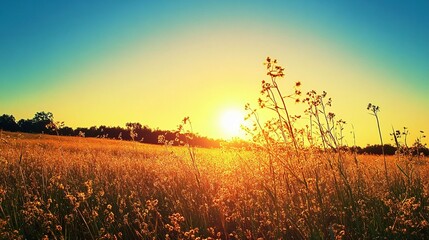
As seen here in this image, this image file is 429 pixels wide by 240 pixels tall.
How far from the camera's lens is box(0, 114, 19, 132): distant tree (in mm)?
59591

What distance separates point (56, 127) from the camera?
370cm

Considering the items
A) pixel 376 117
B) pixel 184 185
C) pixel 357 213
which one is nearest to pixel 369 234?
pixel 357 213

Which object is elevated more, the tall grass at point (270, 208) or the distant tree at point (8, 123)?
the distant tree at point (8, 123)

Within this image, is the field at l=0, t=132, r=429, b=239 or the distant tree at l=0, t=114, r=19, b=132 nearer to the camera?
the field at l=0, t=132, r=429, b=239

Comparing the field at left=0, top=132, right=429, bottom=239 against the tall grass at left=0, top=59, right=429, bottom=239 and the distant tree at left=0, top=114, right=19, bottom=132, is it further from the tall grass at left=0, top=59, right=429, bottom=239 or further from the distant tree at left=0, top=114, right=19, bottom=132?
the distant tree at left=0, top=114, right=19, bottom=132

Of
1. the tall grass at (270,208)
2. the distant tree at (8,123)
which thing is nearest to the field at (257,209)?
the tall grass at (270,208)

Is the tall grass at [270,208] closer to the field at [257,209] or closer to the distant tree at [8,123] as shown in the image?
the field at [257,209]

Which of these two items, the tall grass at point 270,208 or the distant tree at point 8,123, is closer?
the tall grass at point 270,208

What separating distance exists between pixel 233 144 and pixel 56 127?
278cm

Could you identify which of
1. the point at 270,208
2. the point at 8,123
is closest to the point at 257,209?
the point at 270,208

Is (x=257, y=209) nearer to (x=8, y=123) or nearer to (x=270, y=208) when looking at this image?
(x=270, y=208)

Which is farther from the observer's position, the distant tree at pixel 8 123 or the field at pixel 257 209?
the distant tree at pixel 8 123

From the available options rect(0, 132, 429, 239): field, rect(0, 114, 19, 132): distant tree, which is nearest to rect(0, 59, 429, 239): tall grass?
rect(0, 132, 429, 239): field

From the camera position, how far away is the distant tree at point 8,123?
59.6 metres
